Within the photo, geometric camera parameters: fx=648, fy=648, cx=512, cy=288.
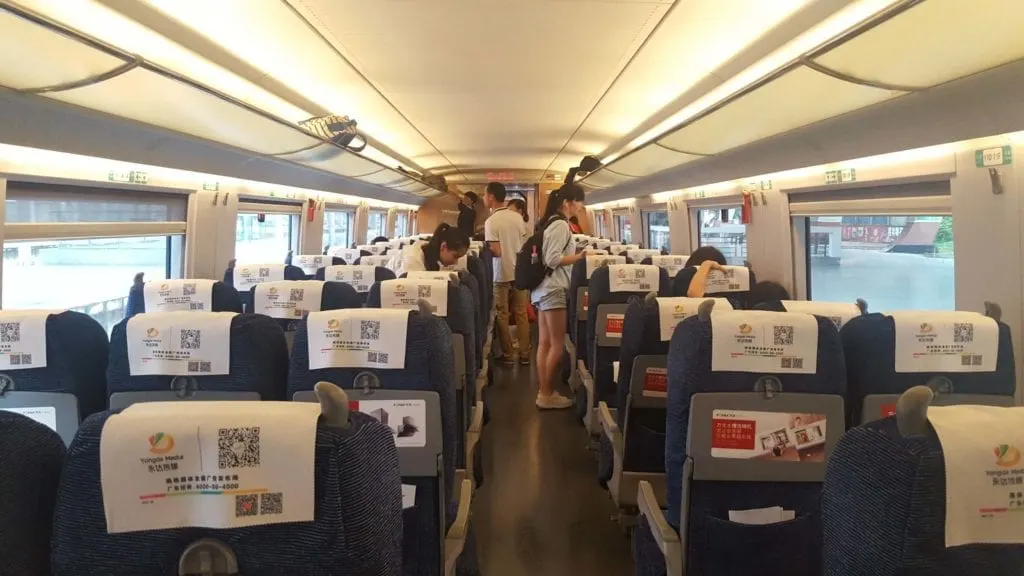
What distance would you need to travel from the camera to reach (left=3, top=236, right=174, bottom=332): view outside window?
400cm

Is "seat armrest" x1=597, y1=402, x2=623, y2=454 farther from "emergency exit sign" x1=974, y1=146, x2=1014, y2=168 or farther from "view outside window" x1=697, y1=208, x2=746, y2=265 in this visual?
"view outside window" x1=697, y1=208, x2=746, y2=265

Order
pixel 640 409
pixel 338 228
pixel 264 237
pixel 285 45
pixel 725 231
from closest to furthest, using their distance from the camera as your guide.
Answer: pixel 640 409 → pixel 285 45 → pixel 725 231 → pixel 264 237 → pixel 338 228

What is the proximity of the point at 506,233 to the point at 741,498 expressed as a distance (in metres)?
5.62

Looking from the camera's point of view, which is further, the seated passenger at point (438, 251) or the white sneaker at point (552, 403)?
the white sneaker at point (552, 403)

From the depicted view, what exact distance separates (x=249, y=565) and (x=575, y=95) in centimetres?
603

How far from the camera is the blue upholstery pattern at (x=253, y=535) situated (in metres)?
1.01

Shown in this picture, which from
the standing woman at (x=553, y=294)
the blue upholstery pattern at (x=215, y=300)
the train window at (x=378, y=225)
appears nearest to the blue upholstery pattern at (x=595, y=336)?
the standing woman at (x=553, y=294)

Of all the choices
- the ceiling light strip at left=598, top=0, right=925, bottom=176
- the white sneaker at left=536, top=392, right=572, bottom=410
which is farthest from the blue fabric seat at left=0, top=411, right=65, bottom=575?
the white sneaker at left=536, top=392, right=572, bottom=410

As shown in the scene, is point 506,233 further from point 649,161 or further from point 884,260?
point 884,260

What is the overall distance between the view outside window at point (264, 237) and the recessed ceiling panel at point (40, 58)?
13.2ft

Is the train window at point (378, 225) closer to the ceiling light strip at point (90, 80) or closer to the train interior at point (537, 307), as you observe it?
the train interior at point (537, 307)

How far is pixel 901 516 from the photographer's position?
996mm

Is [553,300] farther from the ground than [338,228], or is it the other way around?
[338,228]

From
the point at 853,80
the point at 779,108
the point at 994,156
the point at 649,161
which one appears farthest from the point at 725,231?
the point at 853,80
